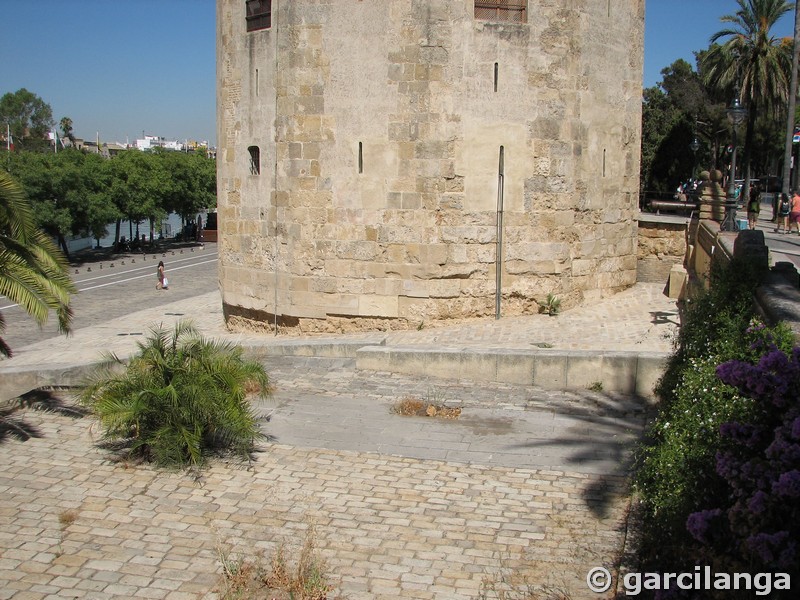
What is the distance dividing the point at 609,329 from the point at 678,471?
7.37 m

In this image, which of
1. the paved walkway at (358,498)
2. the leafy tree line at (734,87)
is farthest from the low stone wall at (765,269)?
the leafy tree line at (734,87)

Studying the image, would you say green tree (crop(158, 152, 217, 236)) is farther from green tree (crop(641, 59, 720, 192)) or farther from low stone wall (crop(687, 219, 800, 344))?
low stone wall (crop(687, 219, 800, 344))

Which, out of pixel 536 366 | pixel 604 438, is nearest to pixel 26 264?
pixel 536 366

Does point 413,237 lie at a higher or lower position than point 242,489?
higher

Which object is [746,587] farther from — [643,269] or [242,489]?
[643,269]

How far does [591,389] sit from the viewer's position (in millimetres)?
10578

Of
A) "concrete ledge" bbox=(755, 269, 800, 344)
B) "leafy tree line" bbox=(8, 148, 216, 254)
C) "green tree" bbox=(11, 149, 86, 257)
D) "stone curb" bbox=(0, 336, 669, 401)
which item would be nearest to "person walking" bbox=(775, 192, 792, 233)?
"stone curb" bbox=(0, 336, 669, 401)

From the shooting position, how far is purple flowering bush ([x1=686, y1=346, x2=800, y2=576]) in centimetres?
385

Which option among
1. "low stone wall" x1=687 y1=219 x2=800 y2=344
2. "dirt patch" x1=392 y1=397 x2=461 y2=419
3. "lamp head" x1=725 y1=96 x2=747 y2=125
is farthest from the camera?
"lamp head" x1=725 y1=96 x2=747 y2=125

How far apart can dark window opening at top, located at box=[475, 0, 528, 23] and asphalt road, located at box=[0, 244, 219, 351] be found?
37.8 ft

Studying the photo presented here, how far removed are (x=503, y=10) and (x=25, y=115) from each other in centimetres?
10163

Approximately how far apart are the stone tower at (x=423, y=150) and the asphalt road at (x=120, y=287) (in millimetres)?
7728

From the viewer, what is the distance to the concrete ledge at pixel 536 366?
34.2 ft

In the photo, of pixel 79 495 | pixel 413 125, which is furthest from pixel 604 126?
pixel 79 495
